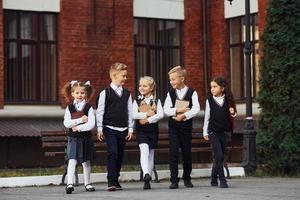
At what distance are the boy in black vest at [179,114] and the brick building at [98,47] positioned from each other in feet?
27.2

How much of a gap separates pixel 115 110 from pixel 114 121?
0.54ft

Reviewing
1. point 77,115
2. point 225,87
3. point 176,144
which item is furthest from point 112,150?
point 225,87

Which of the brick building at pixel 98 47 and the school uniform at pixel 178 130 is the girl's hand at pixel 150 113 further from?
the brick building at pixel 98 47

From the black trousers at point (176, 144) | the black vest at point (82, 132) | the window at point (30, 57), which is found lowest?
the black trousers at point (176, 144)

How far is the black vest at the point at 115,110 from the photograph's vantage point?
11.7m

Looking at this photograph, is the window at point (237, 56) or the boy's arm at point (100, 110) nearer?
the boy's arm at point (100, 110)

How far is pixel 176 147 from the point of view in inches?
468

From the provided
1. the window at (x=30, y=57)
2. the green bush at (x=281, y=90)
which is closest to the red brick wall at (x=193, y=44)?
the window at (x=30, y=57)

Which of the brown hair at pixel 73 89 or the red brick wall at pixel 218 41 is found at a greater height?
the red brick wall at pixel 218 41

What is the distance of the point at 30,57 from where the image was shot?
20531 mm

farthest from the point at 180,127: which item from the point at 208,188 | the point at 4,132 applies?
the point at 4,132

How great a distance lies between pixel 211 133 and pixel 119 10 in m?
10.1

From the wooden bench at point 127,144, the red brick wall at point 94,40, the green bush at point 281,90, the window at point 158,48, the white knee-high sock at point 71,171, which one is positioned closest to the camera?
the white knee-high sock at point 71,171

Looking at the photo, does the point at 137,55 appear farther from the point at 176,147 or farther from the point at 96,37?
the point at 176,147
